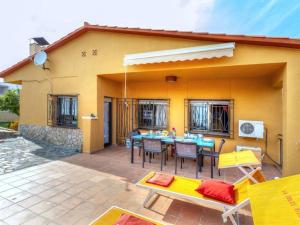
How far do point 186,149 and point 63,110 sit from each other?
28.1ft

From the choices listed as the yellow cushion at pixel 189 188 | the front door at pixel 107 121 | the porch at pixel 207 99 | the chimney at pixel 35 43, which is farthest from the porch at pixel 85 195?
the chimney at pixel 35 43

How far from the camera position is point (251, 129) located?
26.5 feet

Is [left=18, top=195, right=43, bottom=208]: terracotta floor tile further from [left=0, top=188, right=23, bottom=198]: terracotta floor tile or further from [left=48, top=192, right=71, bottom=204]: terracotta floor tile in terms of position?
[left=0, top=188, right=23, bottom=198]: terracotta floor tile

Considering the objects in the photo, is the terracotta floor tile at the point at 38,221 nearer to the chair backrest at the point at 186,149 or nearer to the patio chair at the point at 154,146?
A: the patio chair at the point at 154,146

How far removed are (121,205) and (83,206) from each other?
962 mm

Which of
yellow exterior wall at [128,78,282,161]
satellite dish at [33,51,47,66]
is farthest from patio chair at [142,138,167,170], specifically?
satellite dish at [33,51,47,66]

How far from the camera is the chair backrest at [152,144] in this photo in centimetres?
691

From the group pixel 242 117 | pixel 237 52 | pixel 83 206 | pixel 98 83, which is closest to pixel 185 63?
pixel 237 52

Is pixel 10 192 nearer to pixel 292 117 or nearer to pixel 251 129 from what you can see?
pixel 292 117

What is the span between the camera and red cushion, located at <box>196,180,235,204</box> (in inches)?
141

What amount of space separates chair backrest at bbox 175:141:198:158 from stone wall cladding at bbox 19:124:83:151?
19.5 feet

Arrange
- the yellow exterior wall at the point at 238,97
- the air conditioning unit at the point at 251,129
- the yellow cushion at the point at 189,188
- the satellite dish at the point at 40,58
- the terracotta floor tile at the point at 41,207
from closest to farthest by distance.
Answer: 1. the yellow cushion at the point at 189,188
2. the terracotta floor tile at the point at 41,207
3. the air conditioning unit at the point at 251,129
4. the yellow exterior wall at the point at 238,97
5. the satellite dish at the point at 40,58

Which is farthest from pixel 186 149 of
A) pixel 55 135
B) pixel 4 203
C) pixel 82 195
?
pixel 55 135

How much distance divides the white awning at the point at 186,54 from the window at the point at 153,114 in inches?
149
